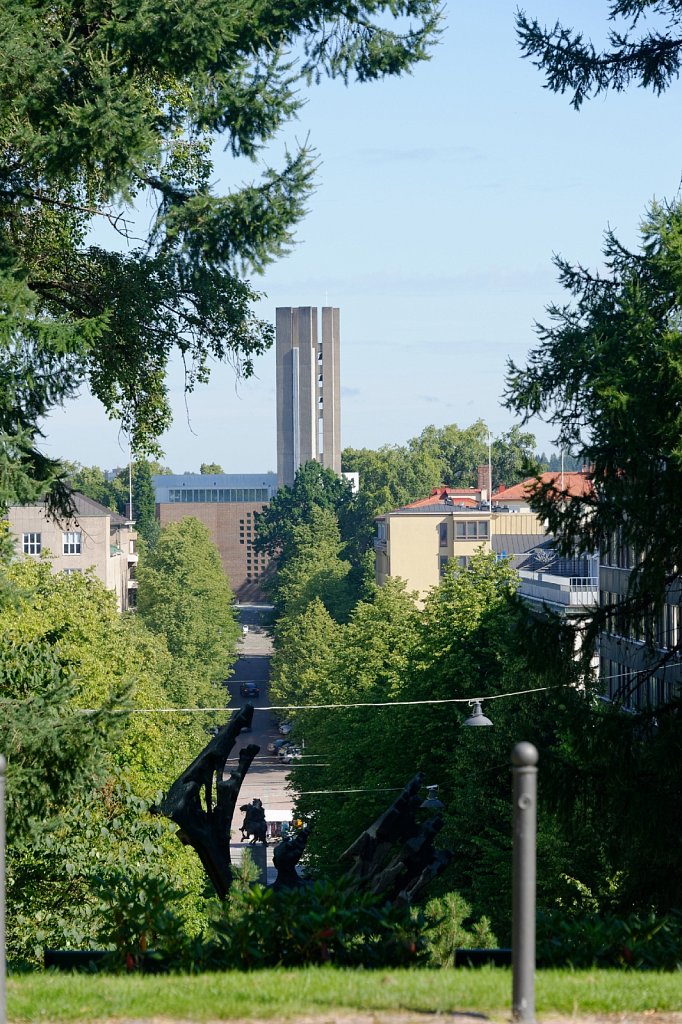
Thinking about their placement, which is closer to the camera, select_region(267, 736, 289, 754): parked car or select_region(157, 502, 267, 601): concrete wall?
select_region(267, 736, 289, 754): parked car

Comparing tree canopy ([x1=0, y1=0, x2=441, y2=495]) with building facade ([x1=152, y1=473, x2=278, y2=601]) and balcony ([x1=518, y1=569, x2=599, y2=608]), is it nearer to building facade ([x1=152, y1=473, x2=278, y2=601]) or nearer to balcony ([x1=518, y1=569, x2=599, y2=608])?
balcony ([x1=518, y1=569, x2=599, y2=608])

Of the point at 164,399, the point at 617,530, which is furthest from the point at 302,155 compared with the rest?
the point at 617,530

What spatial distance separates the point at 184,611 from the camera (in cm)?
8575

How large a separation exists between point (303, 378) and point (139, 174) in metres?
154

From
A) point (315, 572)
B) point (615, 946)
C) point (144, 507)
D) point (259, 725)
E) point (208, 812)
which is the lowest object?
point (259, 725)

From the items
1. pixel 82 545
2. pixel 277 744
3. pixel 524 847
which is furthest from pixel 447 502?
pixel 524 847

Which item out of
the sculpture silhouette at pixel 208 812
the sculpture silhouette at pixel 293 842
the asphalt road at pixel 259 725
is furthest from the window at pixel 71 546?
the sculpture silhouette at pixel 208 812

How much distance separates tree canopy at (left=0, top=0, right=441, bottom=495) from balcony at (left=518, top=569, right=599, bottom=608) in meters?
45.4

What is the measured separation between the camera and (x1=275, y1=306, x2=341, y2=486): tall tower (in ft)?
543

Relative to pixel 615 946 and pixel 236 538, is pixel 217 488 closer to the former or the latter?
pixel 236 538

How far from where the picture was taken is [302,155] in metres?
14.1

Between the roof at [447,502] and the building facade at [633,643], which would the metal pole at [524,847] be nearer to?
the building facade at [633,643]

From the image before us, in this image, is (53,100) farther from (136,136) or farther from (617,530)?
(617,530)

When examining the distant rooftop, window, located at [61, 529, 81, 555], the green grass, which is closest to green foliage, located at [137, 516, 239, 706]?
window, located at [61, 529, 81, 555]
